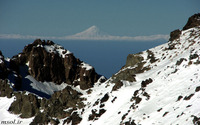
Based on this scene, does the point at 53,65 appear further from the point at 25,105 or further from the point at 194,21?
the point at 194,21

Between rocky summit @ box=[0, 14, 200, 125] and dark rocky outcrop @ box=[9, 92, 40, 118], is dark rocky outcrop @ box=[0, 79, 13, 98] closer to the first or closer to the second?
rocky summit @ box=[0, 14, 200, 125]

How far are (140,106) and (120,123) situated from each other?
165 inches

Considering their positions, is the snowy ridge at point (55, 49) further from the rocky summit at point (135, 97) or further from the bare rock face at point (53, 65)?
the rocky summit at point (135, 97)

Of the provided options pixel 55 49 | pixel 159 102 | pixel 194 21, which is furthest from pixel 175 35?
pixel 55 49

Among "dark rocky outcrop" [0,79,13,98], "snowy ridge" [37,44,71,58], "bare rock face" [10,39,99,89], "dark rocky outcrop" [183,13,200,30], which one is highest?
"snowy ridge" [37,44,71,58]

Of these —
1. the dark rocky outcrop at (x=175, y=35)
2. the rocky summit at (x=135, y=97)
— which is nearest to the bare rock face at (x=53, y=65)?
the rocky summit at (x=135, y=97)

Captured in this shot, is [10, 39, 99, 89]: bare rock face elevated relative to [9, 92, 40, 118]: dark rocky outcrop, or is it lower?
elevated

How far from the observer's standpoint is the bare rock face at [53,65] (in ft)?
397

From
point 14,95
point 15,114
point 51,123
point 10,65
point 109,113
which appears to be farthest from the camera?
point 10,65

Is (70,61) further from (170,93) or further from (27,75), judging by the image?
(170,93)

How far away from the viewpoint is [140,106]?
3103cm

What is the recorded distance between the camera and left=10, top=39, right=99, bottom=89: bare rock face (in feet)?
397

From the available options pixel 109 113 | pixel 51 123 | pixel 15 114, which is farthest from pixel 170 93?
pixel 15 114

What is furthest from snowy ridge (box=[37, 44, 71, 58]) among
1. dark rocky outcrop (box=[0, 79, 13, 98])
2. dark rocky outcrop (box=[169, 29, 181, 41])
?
dark rocky outcrop (box=[169, 29, 181, 41])
